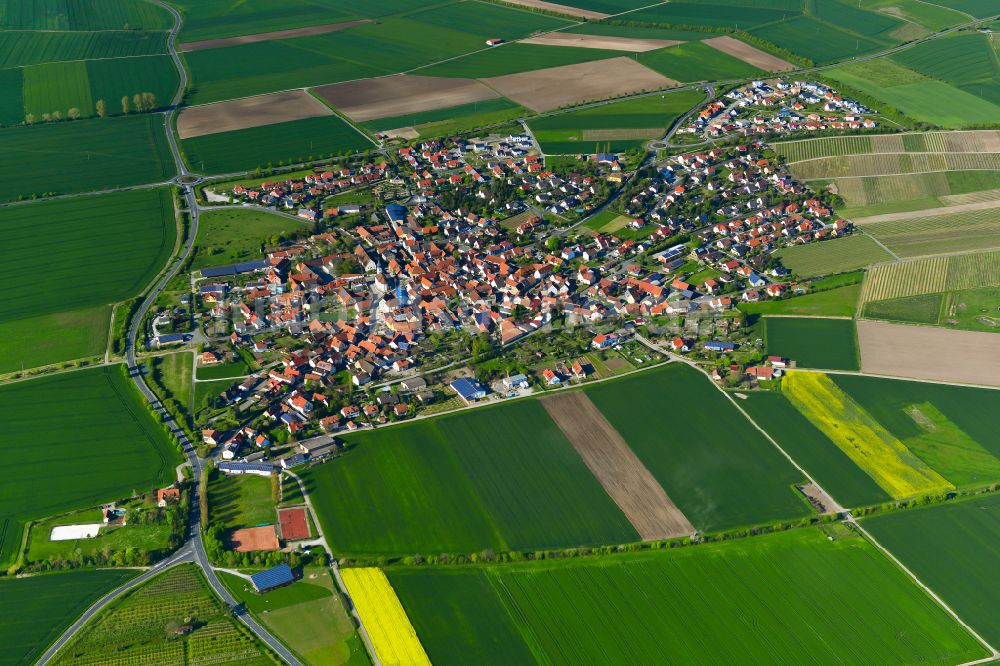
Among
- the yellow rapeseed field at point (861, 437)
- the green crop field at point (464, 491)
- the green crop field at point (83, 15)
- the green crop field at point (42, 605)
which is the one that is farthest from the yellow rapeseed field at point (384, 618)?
the green crop field at point (83, 15)

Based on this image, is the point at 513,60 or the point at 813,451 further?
the point at 513,60

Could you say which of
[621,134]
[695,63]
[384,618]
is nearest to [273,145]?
[621,134]

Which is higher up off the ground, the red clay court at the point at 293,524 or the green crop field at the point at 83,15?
the green crop field at the point at 83,15

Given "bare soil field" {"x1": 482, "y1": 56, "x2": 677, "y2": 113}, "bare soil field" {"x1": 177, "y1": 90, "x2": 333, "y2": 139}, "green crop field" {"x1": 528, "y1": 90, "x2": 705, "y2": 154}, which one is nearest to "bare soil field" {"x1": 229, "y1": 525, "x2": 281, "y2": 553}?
"green crop field" {"x1": 528, "y1": 90, "x2": 705, "y2": 154}

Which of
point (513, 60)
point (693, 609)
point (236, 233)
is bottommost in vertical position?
point (693, 609)

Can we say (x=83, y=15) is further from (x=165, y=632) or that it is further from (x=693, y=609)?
(x=693, y=609)

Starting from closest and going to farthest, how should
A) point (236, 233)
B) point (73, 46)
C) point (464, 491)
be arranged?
point (464, 491) → point (236, 233) → point (73, 46)

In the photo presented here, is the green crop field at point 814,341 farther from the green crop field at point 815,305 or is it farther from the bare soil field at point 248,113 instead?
the bare soil field at point 248,113
